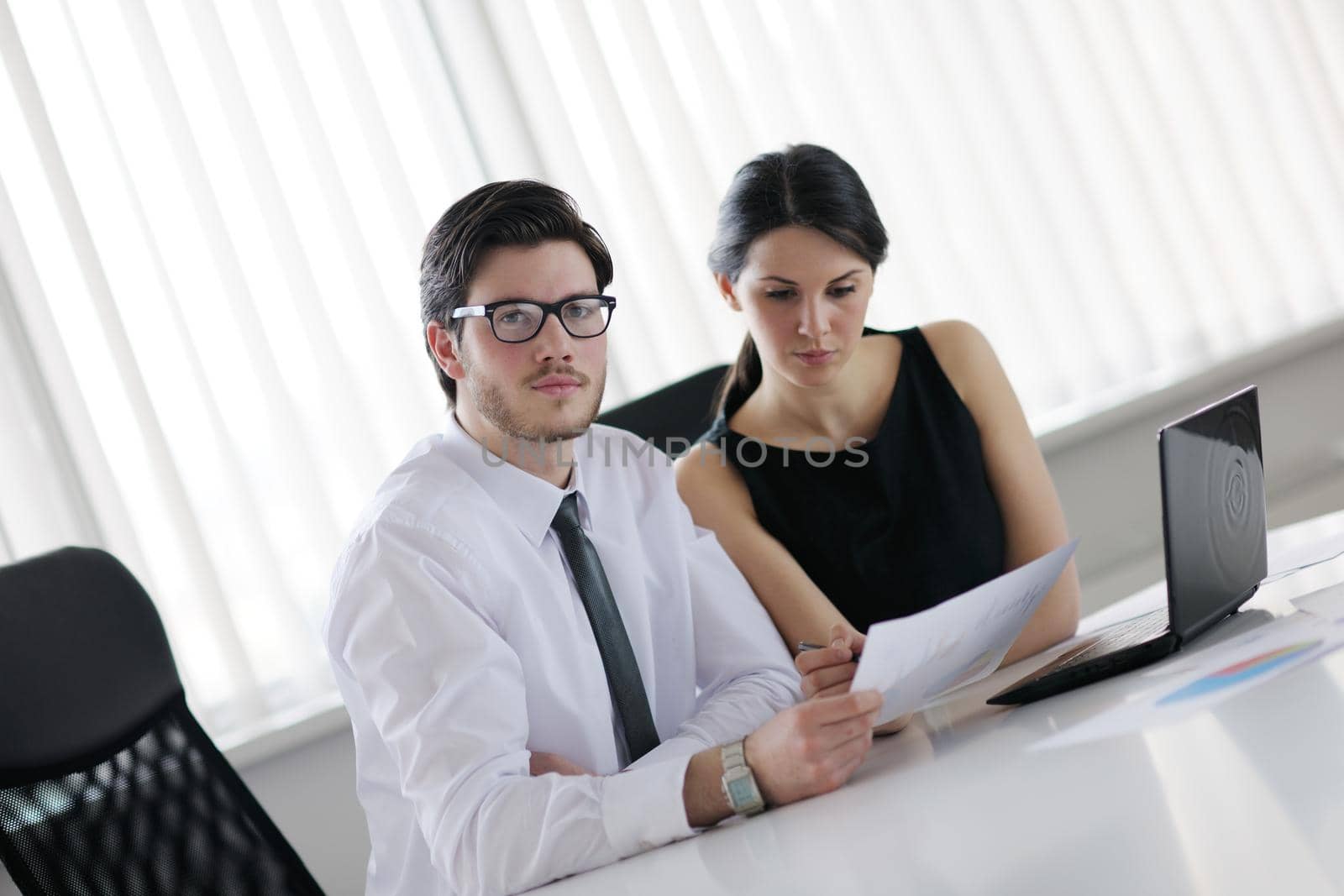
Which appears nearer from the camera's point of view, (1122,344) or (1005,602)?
(1005,602)

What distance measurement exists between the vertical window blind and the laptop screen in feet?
5.32

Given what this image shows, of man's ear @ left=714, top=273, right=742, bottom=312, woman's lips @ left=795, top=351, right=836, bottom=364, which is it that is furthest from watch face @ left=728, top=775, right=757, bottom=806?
man's ear @ left=714, top=273, right=742, bottom=312

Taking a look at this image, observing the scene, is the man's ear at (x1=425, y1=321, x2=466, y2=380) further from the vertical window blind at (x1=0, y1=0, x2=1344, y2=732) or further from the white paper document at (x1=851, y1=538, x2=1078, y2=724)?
the vertical window blind at (x1=0, y1=0, x2=1344, y2=732)

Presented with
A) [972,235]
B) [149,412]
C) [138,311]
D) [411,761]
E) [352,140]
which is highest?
[352,140]

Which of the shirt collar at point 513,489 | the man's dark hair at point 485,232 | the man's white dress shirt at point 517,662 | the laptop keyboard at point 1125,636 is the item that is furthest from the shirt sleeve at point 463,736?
the laptop keyboard at point 1125,636

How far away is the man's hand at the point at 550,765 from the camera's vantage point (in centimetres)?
118

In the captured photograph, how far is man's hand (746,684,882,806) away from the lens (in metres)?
0.96

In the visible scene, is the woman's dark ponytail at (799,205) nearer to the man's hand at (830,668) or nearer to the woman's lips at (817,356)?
the woman's lips at (817,356)

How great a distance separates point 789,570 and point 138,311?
5.11ft

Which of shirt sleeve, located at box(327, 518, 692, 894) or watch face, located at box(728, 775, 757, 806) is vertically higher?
shirt sleeve, located at box(327, 518, 692, 894)

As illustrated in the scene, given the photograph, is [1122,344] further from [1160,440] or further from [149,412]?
[149,412]

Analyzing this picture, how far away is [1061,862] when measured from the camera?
0.65 metres

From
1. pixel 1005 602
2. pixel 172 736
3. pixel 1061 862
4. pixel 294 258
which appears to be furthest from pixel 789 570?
pixel 294 258

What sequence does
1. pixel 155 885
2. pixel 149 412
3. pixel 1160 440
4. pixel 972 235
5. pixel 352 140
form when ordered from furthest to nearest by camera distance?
pixel 972 235 → pixel 352 140 → pixel 149 412 → pixel 155 885 → pixel 1160 440
